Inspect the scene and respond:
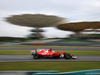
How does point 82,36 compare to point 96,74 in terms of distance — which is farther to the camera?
point 82,36

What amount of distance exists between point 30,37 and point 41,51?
170 feet

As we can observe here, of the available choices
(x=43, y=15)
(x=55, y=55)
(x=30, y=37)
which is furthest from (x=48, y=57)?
(x=30, y=37)

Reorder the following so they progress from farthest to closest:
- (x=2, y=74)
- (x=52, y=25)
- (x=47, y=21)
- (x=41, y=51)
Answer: (x=52, y=25), (x=47, y=21), (x=41, y=51), (x=2, y=74)

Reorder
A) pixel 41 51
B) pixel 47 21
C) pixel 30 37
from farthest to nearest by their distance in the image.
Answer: pixel 30 37
pixel 47 21
pixel 41 51

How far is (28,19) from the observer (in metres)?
49.6

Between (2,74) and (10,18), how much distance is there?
1835 inches

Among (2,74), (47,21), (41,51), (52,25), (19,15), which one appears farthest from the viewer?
(52,25)

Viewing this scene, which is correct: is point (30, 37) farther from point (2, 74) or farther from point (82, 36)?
point (2, 74)

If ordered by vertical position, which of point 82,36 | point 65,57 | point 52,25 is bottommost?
point 65,57

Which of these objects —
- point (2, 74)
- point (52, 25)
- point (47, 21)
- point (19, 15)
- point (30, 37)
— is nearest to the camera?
point (2, 74)

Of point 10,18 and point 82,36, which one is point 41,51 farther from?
point 82,36

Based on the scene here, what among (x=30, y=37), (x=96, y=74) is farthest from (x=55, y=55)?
(x=30, y=37)

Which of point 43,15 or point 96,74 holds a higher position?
point 43,15

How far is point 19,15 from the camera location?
157 ft
